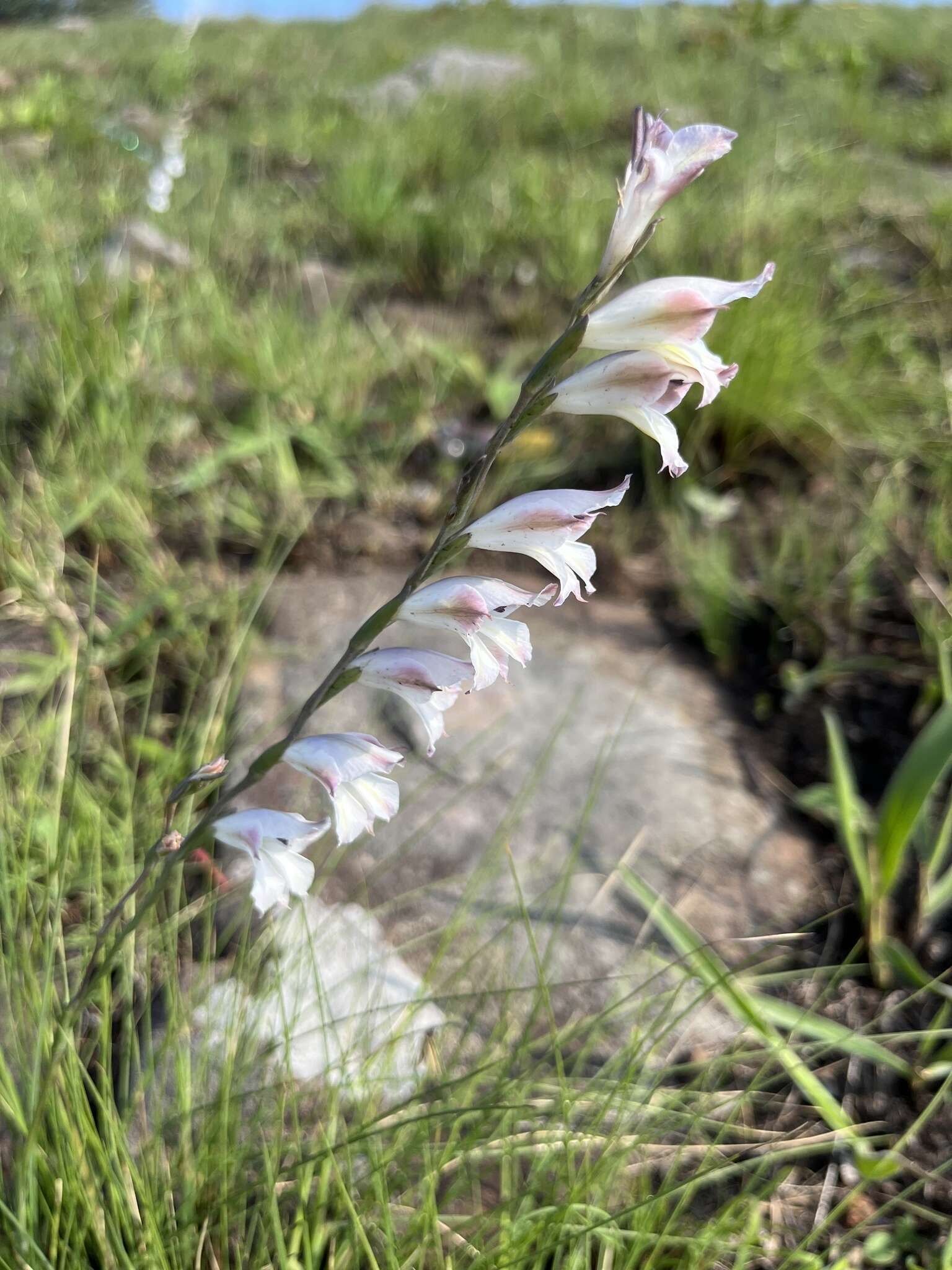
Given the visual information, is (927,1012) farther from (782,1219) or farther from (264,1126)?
(264,1126)

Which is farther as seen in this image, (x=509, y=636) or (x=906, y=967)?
(x=906, y=967)

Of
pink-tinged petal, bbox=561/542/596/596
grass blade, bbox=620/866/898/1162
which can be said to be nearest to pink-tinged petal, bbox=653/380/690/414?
pink-tinged petal, bbox=561/542/596/596

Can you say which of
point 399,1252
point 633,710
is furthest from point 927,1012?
point 399,1252

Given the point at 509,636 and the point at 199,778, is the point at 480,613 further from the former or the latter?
the point at 199,778

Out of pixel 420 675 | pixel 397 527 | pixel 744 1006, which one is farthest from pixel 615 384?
pixel 397 527

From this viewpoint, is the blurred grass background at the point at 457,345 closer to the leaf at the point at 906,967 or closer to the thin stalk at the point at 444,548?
the leaf at the point at 906,967

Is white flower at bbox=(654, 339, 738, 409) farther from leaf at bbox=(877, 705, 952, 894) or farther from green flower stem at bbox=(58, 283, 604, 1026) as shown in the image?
leaf at bbox=(877, 705, 952, 894)

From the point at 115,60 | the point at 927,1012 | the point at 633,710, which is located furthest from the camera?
the point at 115,60
